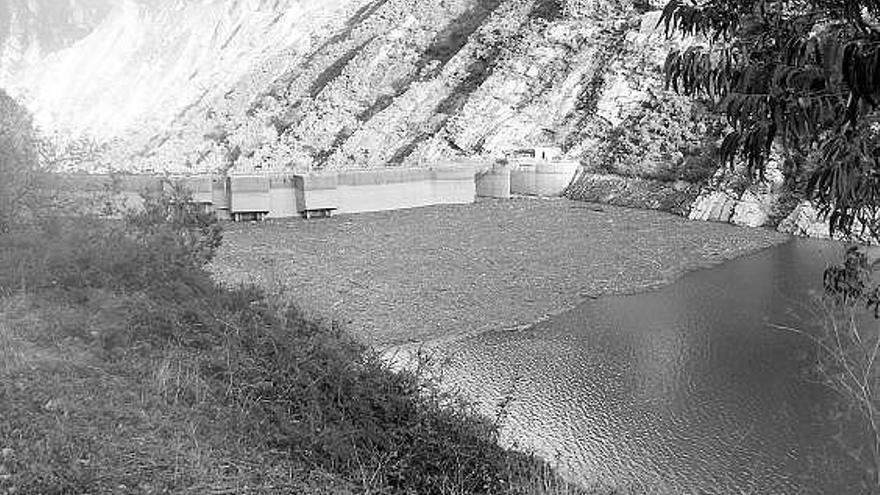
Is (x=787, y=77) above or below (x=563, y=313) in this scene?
above

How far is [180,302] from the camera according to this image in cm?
955

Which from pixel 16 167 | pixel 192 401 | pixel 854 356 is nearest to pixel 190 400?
pixel 192 401

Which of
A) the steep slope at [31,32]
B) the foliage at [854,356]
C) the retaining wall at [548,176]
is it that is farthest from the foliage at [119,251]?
the steep slope at [31,32]

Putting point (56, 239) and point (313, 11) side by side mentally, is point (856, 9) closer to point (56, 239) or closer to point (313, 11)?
point (56, 239)

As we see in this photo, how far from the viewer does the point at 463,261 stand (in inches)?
813

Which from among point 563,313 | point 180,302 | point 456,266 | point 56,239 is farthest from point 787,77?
point 456,266

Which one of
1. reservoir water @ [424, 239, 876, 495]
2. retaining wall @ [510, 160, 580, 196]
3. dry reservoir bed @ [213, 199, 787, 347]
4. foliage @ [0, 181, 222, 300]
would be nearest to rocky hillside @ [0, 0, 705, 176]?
retaining wall @ [510, 160, 580, 196]

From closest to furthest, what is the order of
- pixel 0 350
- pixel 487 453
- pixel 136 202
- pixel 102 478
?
1. pixel 102 478
2. pixel 0 350
3. pixel 487 453
4. pixel 136 202

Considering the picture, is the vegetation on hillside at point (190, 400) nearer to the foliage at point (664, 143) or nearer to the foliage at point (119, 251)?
the foliage at point (119, 251)

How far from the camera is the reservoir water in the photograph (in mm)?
8305

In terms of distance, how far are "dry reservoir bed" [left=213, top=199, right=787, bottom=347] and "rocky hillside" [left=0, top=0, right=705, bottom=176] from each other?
8680mm

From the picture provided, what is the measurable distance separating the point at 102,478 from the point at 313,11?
72096 mm

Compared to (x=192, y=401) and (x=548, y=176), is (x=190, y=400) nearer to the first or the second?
(x=192, y=401)

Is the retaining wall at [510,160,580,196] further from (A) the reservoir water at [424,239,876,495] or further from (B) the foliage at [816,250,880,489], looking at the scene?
(B) the foliage at [816,250,880,489]
